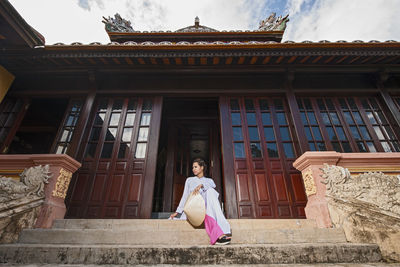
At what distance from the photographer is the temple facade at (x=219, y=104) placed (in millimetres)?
4016

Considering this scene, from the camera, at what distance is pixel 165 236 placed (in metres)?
2.23

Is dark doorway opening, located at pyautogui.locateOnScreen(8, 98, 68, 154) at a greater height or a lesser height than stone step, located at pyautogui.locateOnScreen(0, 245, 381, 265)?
greater

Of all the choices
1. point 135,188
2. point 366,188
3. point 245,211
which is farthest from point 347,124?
point 135,188

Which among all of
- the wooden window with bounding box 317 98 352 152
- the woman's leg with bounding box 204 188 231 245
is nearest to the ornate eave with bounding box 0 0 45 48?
the woman's leg with bounding box 204 188 231 245

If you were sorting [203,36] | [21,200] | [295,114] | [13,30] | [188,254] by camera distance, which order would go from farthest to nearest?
[203,36] < [295,114] < [13,30] < [21,200] < [188,254]

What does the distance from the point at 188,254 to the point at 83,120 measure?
168 inches

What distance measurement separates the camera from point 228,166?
4266 mm

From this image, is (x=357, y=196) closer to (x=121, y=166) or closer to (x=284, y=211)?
(x=284, y=211)

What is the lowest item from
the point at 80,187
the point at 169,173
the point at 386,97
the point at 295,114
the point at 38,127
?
the point at 80,187

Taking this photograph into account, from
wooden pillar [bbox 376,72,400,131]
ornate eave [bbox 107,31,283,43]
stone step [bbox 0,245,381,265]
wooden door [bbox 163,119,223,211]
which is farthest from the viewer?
ornate eave [bbox 107,31,283,43]

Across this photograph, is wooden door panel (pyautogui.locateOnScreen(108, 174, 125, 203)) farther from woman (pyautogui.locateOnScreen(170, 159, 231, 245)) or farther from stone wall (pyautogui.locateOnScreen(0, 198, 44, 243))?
woman (pyautogui.locateOnScreen(170, 159, 231, 245))

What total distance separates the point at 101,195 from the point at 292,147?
4541 millimetres

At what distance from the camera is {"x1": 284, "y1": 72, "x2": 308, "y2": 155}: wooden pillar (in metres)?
4.31

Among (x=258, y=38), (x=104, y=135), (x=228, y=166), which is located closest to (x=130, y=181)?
(x=104, y=135)
